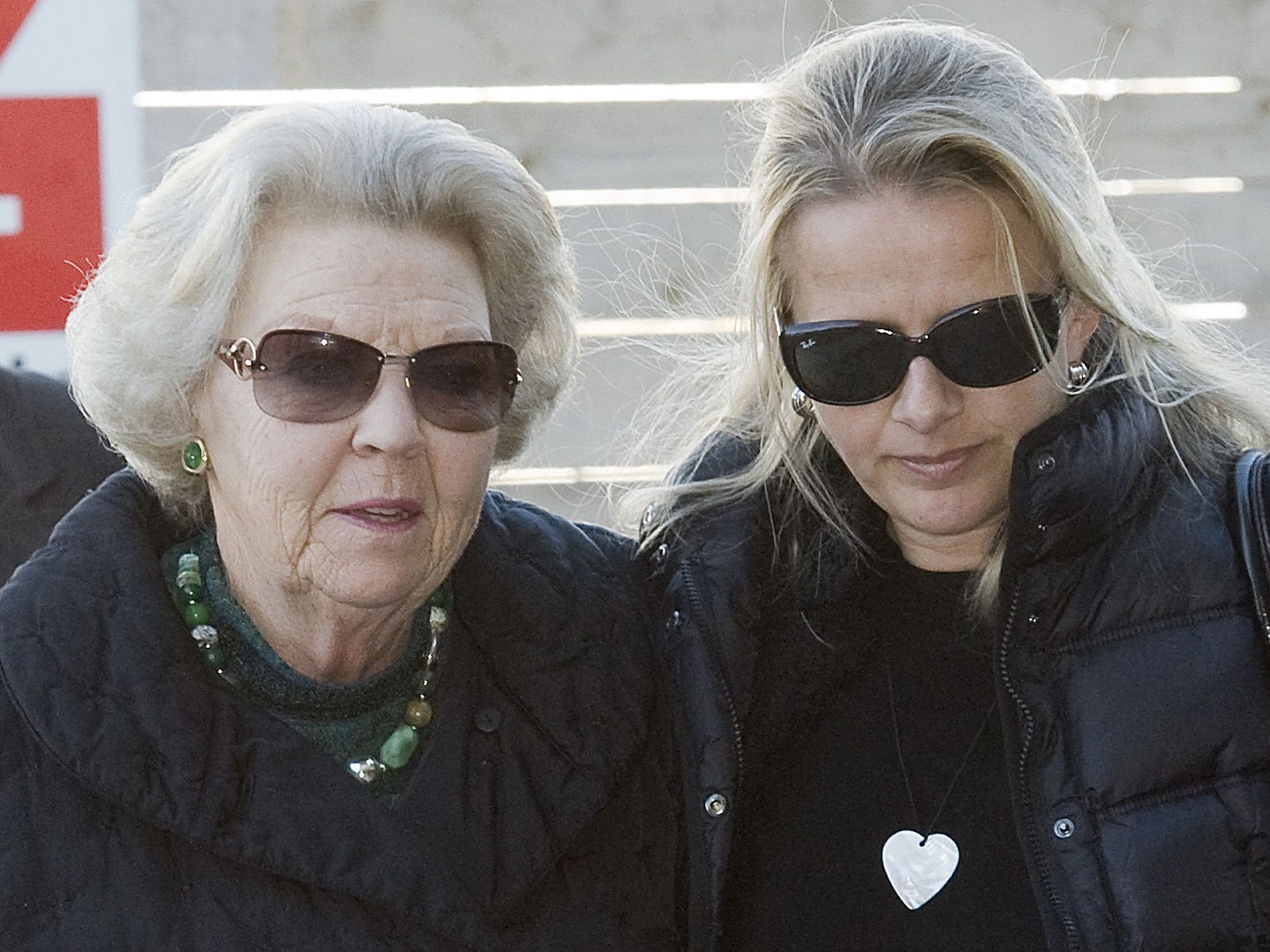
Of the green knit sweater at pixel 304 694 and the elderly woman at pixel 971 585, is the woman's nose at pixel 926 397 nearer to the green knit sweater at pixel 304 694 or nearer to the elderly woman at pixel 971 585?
the elderly woman at pixel 971 585

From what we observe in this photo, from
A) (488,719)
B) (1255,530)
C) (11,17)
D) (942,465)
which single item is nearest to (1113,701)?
(1255,530)

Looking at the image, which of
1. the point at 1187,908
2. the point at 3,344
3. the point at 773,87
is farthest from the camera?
the point at 3,344

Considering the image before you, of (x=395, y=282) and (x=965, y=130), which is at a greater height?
(x=965, y=130)

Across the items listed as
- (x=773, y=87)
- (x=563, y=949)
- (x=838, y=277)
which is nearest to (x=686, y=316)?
(x=773, y=87)

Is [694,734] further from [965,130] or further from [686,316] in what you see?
[686,316]

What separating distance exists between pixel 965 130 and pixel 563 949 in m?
1.13

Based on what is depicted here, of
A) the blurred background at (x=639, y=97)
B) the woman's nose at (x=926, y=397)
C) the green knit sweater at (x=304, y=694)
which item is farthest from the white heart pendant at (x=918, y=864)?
the blurred background at (x=639, y=97)

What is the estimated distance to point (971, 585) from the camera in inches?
86.3

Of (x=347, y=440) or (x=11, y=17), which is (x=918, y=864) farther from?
(x=11, y=17)

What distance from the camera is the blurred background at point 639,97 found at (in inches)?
184

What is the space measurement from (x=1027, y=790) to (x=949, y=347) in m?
0.54

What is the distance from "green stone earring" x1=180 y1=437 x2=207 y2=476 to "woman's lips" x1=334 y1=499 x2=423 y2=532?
213 millimetres

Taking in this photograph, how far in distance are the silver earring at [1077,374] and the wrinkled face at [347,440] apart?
76 centimetres

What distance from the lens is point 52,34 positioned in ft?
14.1
